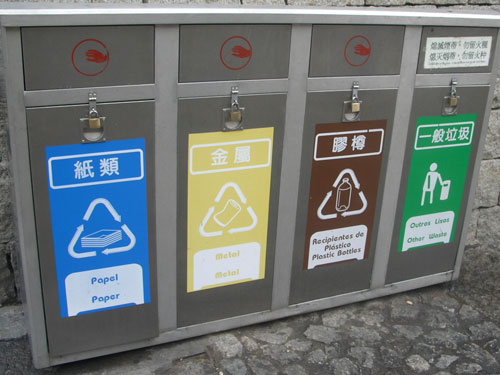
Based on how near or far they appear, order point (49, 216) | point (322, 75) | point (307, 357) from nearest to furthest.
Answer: point (49, 216)
point (322, 75)
point (307, 357)

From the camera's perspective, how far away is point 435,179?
3.58 meters

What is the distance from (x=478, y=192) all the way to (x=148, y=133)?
8.83 feet

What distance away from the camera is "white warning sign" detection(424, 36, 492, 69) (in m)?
3.23

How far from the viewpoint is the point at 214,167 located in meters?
2.91

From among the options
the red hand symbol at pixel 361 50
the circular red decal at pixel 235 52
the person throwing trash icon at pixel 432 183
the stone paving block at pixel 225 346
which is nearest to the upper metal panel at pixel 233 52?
the circular red decal at pixel 235 52

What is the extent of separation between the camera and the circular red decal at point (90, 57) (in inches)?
95.7

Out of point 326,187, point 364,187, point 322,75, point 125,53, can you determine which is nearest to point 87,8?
point 125,53

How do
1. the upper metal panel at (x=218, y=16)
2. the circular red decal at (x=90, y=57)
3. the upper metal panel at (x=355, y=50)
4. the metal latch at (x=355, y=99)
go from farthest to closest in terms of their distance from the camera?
the metal latch at (x=355, y=99) → the upper metal panel at (x=355, y=50) → the circular red decal at (x=90, y=57) → the upper metal panel at (x=218, y=16)

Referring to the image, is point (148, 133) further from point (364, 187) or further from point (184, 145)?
point (364, 187)

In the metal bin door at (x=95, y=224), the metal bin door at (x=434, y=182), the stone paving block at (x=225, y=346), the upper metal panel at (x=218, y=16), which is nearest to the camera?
the upper metal panel at (x=218, y=16)

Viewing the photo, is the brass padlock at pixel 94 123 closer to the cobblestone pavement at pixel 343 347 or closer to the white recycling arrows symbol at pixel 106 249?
the white recycling arrows symbol at pixel 106 249

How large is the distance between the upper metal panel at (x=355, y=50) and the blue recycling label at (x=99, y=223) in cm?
98

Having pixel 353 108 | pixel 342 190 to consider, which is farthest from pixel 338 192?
pixel 353 108

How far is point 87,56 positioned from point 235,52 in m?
0.67
